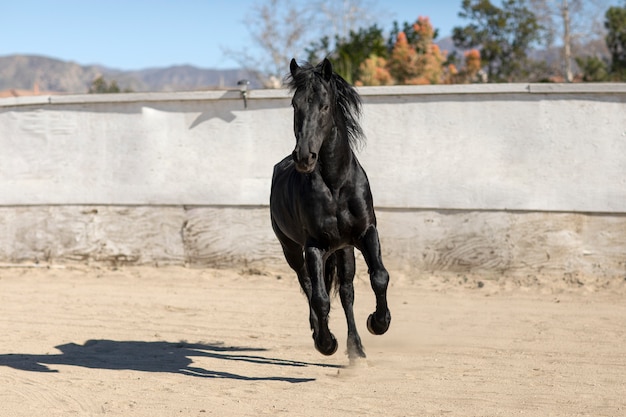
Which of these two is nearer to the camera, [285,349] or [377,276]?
[377,276]

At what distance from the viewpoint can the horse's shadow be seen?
659cm

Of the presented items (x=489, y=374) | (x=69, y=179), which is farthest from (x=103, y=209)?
(x=489, y=374)

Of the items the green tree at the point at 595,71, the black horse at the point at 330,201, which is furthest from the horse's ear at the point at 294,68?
the green tree at the point at 595,71

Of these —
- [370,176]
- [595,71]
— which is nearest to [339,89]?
[370,176]

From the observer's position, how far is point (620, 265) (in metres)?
10.1

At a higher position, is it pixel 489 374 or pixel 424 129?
pixel 424 129

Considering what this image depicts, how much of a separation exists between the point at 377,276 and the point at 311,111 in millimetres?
1286

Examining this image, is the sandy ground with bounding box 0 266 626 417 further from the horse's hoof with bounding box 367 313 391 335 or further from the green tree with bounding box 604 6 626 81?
the green tree with bounding box 604 6 626 81

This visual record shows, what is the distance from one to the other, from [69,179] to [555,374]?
794 centimetres

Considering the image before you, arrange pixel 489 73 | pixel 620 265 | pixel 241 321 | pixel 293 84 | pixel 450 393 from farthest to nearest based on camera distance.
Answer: pixel 489 73
pixel 620 265
pixel 241 321
pixel 293 84
pixel 450 393

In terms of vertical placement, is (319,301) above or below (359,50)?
below

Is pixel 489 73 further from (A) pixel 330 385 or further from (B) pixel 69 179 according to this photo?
(A) pixel 330 385

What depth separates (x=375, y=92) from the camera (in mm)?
10922

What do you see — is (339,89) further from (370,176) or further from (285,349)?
(370,176)
